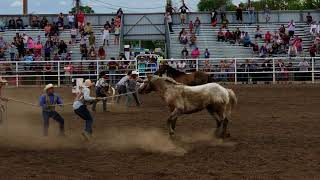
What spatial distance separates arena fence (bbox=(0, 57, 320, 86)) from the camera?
28.1 meters

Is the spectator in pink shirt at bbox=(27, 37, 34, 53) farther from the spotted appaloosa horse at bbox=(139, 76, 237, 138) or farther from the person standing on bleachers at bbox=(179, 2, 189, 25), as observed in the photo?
the spotted appaloosa horse at bbox=(139, 76, 237, 138)

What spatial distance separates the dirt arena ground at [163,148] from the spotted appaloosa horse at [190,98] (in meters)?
0.52

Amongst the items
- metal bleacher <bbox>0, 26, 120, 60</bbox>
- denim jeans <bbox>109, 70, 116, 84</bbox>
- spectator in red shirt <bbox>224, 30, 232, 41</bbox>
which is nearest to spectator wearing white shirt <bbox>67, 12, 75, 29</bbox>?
metal bleacher <bbox>0, 26, 120, 60</bbox>

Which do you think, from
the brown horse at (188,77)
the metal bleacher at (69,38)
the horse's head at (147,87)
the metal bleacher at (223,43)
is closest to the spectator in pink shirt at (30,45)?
the metal bleacher at (69,38)

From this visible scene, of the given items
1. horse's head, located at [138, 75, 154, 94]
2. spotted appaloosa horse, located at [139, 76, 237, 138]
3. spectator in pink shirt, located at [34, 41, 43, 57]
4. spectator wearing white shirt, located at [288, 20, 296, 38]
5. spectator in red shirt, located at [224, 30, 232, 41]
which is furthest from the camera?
spectator in red shirt, located at [224, 30, 232, 41]

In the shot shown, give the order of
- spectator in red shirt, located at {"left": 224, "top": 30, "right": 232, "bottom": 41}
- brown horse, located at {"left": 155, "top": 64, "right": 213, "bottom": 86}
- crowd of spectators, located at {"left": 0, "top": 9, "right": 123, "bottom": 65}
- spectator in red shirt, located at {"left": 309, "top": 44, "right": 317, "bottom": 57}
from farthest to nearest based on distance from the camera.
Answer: spectator in red shirt, located at {"left": 224, "top": 30, "right": 232, "bottom": 41} < crowd of spectators, located at {"left": 0, "top": 9, "right": 123, "bottom": 65} < spectator in red shirt, located at {"left": 309, "top": 44, "right": 317, "bottom": 57} < brown horse, located at {"left": 155, "top": 64, "right": 213, "bottom": 86}

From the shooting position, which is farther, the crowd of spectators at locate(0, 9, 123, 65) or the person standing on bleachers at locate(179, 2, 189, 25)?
the person standing on bleachers at locate(179, 2, 189, 25)

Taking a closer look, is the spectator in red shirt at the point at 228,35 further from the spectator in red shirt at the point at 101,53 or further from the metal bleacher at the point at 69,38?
the spectator in red shirt at the point at 101,53

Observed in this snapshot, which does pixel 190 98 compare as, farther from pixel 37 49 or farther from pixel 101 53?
pixel 37 49

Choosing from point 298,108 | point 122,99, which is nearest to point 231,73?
point 122,99

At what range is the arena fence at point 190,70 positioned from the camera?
28141 mm

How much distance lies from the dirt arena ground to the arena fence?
1099 cm

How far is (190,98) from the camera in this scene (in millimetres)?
10992

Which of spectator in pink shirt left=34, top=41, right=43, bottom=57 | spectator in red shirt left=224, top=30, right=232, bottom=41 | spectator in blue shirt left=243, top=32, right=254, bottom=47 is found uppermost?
spectator in red shirt left=224, top=30, right=232, bottom=41
